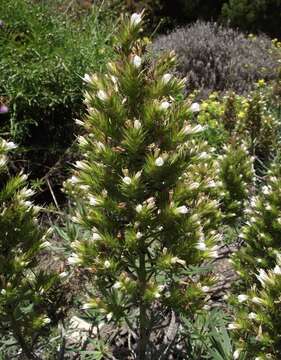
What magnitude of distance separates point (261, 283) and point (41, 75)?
3469 millimetres

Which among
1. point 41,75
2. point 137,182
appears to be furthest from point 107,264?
point 41,75

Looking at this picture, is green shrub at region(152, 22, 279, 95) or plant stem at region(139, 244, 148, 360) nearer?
plant stem at region(139, 244, 148, 360)

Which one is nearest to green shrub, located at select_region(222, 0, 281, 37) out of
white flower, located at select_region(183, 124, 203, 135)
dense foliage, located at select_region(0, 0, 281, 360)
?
dense foliage, located at select_region(0, 0, 281, 360)

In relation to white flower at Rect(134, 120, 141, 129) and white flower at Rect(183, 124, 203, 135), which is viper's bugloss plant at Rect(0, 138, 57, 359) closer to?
white flower at Rect(134, 120, 141, 129)

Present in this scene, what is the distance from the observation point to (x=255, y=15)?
36.0ft

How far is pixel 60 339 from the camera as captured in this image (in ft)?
8.94

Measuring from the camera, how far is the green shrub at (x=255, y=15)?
10.8 meters

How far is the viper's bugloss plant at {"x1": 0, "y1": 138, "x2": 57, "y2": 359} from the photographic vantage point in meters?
2.06

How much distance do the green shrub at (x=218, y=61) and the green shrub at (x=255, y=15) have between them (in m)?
2.14

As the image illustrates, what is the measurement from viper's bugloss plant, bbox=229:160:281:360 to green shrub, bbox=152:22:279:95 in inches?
185

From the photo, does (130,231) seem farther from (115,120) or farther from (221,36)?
(221,36)

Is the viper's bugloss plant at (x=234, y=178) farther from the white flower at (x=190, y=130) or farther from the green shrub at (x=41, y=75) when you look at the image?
the green shrub at (x=41, y=75)

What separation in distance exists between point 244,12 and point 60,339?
9.64m

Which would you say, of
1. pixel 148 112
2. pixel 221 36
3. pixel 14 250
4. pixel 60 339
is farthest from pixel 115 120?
pixel 221 36
